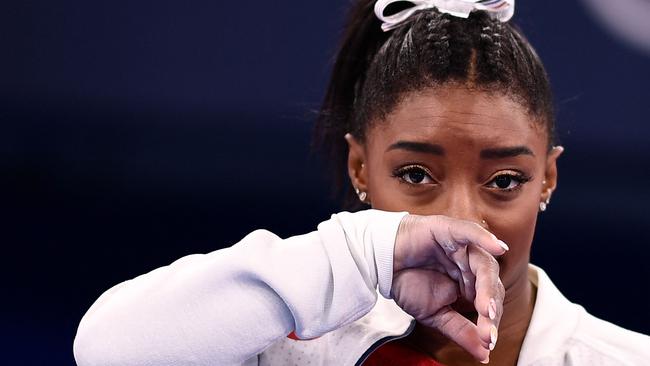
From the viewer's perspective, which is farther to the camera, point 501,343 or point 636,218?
point 636,218

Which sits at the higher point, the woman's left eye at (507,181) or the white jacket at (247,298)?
the woman's left eye at (507,181)

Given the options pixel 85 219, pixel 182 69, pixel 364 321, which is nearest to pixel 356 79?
pixel 364 321

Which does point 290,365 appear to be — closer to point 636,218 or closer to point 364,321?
point 364,321

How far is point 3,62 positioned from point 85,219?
0.91 ft

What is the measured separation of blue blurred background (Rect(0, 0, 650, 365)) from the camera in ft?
4.77

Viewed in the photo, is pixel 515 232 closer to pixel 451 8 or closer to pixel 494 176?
pixel 494 176

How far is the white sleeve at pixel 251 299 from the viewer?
771 millimetres

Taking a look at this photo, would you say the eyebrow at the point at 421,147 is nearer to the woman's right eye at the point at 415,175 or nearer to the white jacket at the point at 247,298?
the woman's right eye at the point at 415,175

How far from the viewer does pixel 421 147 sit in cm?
91

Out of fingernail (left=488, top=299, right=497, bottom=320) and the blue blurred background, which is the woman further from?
the blue blurred background

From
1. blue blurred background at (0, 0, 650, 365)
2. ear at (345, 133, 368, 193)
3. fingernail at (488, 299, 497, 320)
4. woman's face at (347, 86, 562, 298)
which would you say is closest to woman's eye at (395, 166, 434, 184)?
woman's face at (347, 86, 562, 298)

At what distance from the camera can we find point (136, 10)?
58.0 inches

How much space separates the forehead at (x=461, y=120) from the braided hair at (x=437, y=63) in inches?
0.4

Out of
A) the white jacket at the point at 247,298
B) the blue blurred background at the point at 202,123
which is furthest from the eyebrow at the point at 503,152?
the blue blurred background at the point at 202,123
